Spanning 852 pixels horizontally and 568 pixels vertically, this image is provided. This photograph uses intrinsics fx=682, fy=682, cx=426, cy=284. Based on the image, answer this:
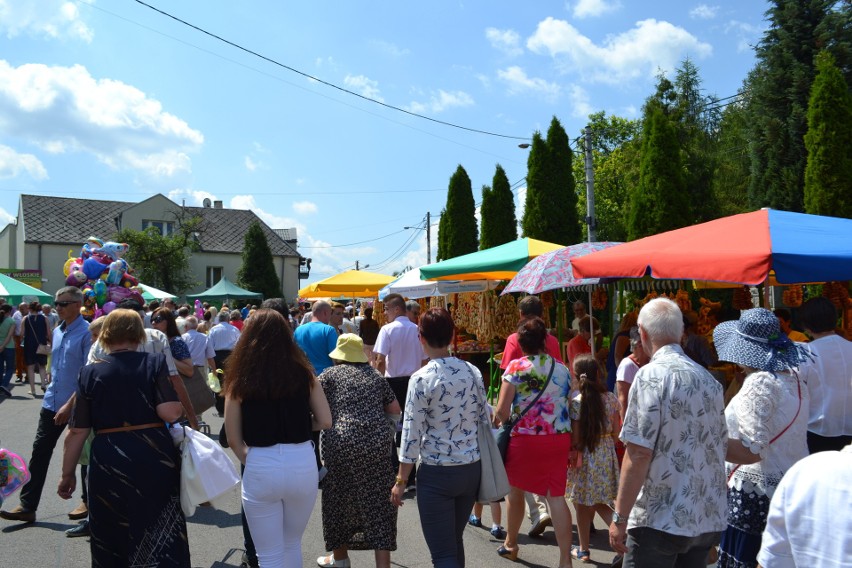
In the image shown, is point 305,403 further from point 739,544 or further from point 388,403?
point 739,544

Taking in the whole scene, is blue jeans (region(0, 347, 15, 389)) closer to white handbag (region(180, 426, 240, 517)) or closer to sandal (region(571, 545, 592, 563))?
white handbag (region(180, 426, 240, 517))

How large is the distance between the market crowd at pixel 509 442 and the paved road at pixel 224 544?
0.18 metres

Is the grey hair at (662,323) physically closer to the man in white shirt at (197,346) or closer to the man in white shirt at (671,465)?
the man in white shirt at (671,465)

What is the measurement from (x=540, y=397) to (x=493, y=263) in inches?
192

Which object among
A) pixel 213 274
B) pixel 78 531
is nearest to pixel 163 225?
pixel 213 274

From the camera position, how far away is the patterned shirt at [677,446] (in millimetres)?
3066

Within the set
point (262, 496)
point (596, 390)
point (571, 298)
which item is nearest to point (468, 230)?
point (571, 298)

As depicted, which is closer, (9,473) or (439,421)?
(9,473)

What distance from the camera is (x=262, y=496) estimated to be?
3543 mm

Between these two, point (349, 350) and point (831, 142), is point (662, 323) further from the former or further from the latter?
point (831, 142)

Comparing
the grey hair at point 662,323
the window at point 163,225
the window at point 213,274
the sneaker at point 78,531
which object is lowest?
the sneaker at point 78,531

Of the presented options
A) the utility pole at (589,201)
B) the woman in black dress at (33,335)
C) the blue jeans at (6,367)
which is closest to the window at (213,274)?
the woman in black dress at (33,335)

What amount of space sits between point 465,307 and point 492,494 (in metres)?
9.43

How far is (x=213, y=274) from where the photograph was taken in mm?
47281
